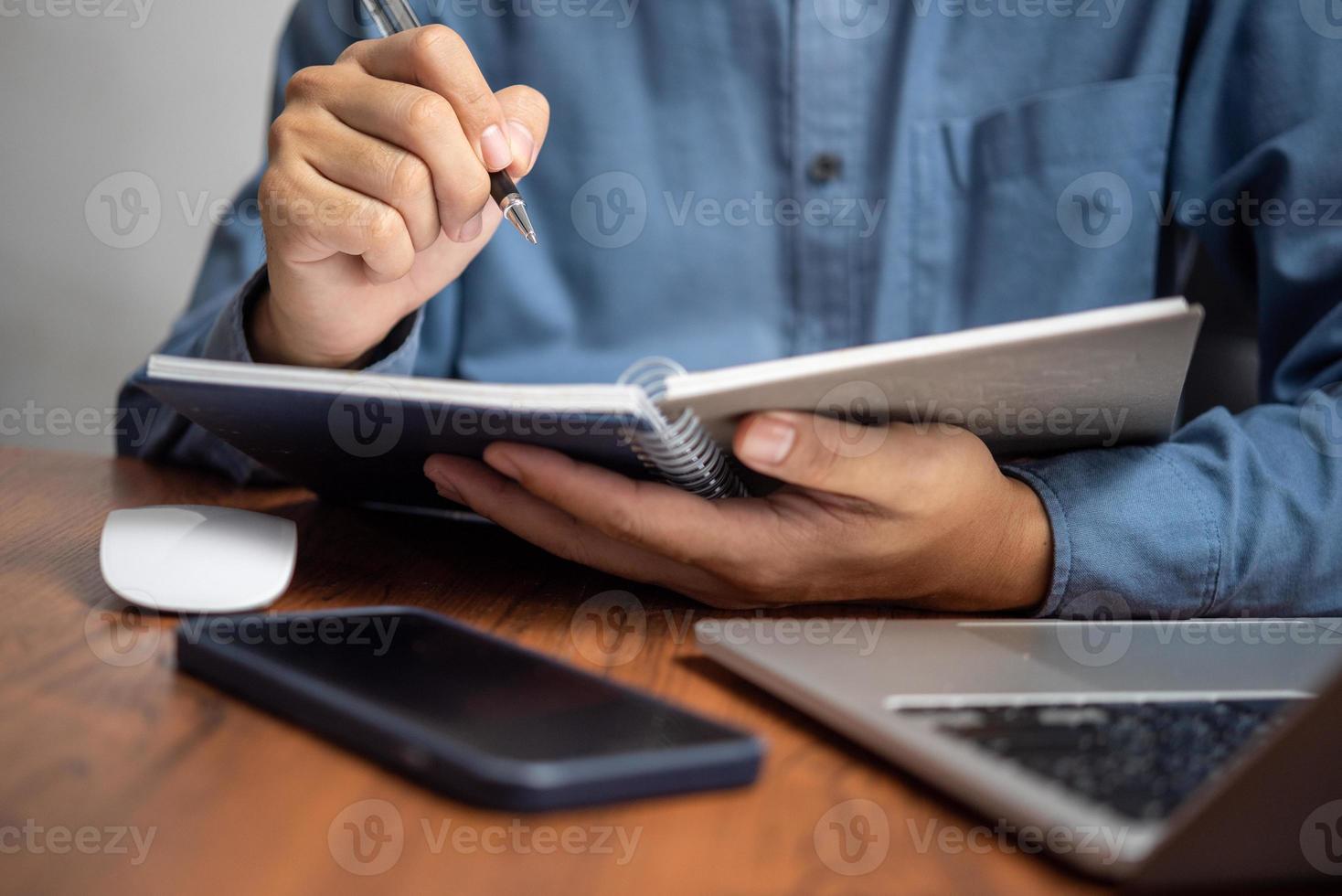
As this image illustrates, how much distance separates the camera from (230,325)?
2.71ft

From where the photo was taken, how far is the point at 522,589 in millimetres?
612

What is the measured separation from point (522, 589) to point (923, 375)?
269 mm

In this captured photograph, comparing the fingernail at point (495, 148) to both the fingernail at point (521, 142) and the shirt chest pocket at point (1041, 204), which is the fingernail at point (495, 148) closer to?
the fingernail at point (521, 142)

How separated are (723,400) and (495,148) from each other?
31 cm

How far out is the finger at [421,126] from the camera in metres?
0.65

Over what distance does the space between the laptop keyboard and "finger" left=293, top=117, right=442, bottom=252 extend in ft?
1.48

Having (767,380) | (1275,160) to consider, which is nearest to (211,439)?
(767,380)

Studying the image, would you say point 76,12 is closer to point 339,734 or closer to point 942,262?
point 942,262

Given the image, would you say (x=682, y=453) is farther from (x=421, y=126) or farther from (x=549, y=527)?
(x=421, y=126)

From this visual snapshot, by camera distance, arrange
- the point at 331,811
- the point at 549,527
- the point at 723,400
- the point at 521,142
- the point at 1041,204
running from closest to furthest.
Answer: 1. the point at 331,811
2. the point at 723,400
3. the point at 549,527
4. the point at 521,142
5. the point at 1041,204

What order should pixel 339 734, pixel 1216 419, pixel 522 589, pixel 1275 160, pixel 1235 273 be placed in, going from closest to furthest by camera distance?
pixel 339 734, pixel 522 589, pixel 1216 419, pixel 1275 160, pixel 1235 273

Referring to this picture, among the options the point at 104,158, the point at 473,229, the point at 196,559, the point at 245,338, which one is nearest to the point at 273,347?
the point at 245,338

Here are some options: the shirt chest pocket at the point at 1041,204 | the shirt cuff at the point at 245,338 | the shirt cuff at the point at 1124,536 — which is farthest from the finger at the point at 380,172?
the shirt chest pocket at the point at 1041,204

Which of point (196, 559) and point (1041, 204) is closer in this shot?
point (196, 559)
